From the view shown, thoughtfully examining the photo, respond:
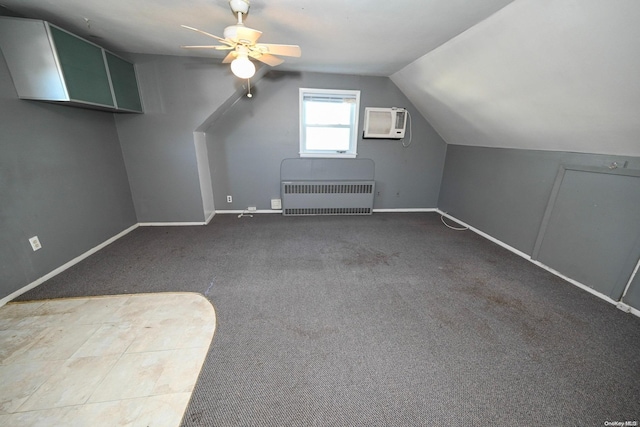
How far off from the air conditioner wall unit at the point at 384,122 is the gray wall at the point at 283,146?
3.7 inches

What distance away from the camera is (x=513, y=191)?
295 cm

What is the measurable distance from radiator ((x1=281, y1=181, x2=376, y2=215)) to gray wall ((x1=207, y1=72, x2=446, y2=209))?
0.28 metres

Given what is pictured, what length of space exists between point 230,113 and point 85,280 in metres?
2.67

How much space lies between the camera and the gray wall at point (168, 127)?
2982 mm

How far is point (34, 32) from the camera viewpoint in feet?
6.10

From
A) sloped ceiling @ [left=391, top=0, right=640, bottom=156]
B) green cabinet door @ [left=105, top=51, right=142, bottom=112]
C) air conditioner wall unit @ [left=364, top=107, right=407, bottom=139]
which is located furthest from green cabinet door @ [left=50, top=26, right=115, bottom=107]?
sloped ceiling @ [left=391, top=0, right=640, bottom=156]

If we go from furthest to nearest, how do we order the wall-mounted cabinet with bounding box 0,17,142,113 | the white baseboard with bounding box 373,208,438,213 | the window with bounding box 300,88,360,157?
the white baseboard with bounding box 373,208,438,213 < the window with bounding box 300,88,360,157 < the wall-mounted cabinet with bounding box 0,17,142,113

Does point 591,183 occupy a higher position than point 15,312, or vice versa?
point 591,183

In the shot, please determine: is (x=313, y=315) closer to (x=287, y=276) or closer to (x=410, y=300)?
(x=287, y=276)

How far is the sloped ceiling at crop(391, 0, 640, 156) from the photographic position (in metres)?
1.39

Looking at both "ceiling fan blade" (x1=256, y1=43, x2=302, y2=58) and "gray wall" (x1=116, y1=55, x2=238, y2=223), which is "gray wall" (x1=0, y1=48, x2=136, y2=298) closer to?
"gray wall" (x1=116, y1=55, x2=238, y2=223)

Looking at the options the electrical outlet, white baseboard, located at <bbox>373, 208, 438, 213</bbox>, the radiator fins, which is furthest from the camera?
white baseboard, located at <bbox>373, 208, 438, 213</bbox>

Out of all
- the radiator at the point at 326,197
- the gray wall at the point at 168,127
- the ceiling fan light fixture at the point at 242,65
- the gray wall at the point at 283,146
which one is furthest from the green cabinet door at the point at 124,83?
the radiator at the point at 326,197

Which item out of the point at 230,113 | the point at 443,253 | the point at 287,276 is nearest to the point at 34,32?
the point at 230,113
